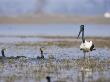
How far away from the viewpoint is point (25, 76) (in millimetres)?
18953

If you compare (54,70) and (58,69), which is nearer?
(54,70)

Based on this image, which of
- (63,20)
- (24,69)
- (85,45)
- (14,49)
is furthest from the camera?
(63,20)

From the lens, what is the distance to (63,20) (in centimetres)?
11700

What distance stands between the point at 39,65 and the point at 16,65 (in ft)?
3.23

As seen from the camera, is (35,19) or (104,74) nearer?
(104,74)

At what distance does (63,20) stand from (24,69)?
96.4 meters

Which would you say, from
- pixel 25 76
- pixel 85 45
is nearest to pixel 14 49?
pixel 85 45

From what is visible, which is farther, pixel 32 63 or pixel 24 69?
pixel 32 63

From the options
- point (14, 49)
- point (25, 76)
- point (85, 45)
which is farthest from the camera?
point (14, 49)

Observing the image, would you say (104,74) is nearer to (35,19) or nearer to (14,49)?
(14,49)

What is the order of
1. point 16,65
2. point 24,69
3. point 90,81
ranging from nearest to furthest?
point 90,81, point 24,69, point 16,65

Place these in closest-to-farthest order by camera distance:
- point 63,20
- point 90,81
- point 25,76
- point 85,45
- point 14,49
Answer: point 90,81
point 25,76
point 85,45
point 14,49
point 63,20

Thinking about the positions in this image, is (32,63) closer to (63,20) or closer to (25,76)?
(25,76)

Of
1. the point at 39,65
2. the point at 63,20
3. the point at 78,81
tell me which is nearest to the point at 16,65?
the point at 39,65
